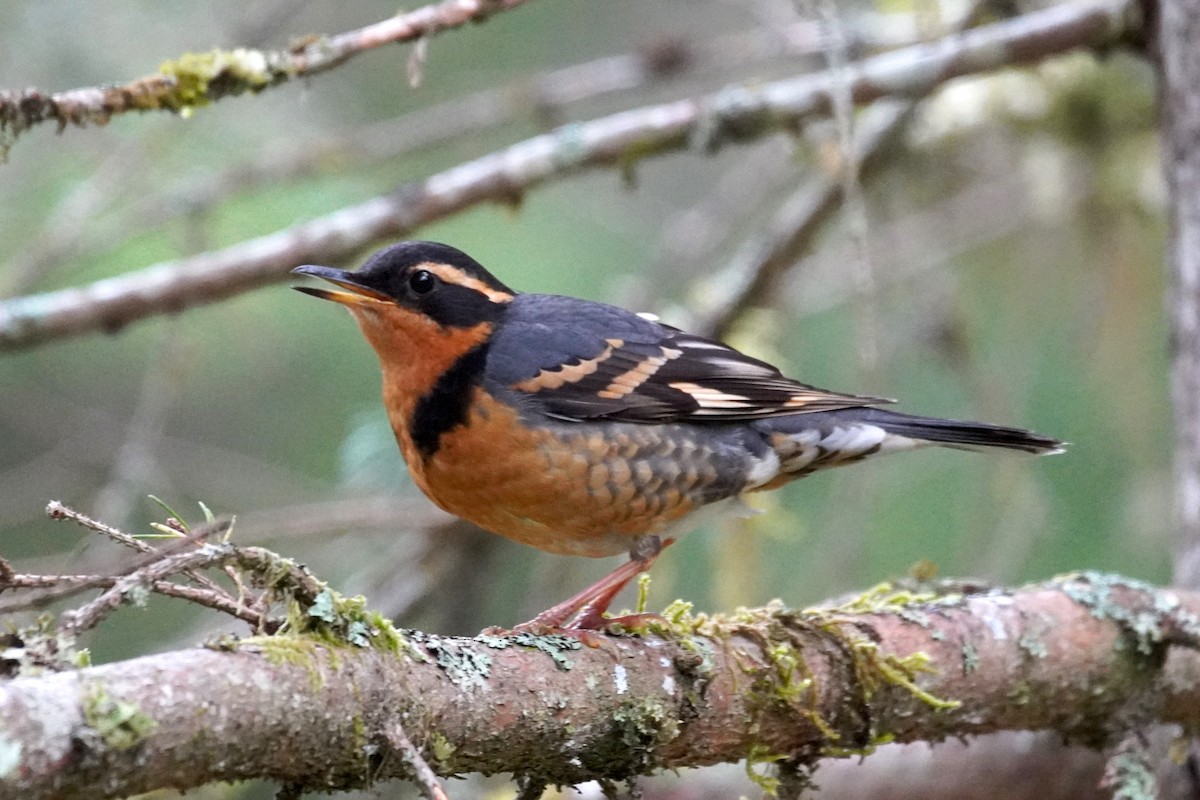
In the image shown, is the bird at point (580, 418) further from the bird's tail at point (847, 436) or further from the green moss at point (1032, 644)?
the green moss at point (1032, 644)

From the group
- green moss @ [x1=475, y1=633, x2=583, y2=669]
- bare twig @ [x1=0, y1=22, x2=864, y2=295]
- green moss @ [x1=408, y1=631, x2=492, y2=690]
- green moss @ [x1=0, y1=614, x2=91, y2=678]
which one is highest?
bare twig @ [x1=0, y1=22, x2=864, y2=295]

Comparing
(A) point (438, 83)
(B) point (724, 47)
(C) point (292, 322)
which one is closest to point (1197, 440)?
(B) point (724, 47)

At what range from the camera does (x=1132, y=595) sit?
13.1 ft

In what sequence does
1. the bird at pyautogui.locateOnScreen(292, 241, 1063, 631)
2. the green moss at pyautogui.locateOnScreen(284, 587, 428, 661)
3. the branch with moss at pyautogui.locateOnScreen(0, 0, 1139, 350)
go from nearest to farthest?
the green moss at pyautogui.locateOnScreen(284, 587, 428, 661), the bird at pyautogui.locateOnScreen(292, 241, 1063, 631), the branch with moss at pyautogui.locateOnScreen(0, 0, 1139, 350)

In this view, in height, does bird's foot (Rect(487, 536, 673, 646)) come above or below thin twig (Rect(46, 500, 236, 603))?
below

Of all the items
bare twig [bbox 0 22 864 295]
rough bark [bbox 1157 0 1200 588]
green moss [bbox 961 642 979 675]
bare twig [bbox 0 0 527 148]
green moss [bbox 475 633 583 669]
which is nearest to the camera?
green moss [bbox 475 633 583 669]

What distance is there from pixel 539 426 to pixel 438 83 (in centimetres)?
613

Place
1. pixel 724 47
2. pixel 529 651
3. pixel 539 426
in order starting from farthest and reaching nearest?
pixel 724 47, pixel 539 426, pixel 529 651

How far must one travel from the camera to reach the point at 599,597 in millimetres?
3951

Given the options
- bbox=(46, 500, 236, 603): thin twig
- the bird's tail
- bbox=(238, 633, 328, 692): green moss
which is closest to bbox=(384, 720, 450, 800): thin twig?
bbox=(238, 633, 328, 692): green moss

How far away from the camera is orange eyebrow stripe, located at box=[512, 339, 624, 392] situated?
402 cm

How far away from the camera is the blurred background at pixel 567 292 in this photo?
18.5 ft

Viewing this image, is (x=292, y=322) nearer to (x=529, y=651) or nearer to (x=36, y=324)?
(x=36, y=324)

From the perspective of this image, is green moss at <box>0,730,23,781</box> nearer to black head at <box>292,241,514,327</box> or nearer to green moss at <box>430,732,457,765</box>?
green moss at <box>430,732,457,765</box>
